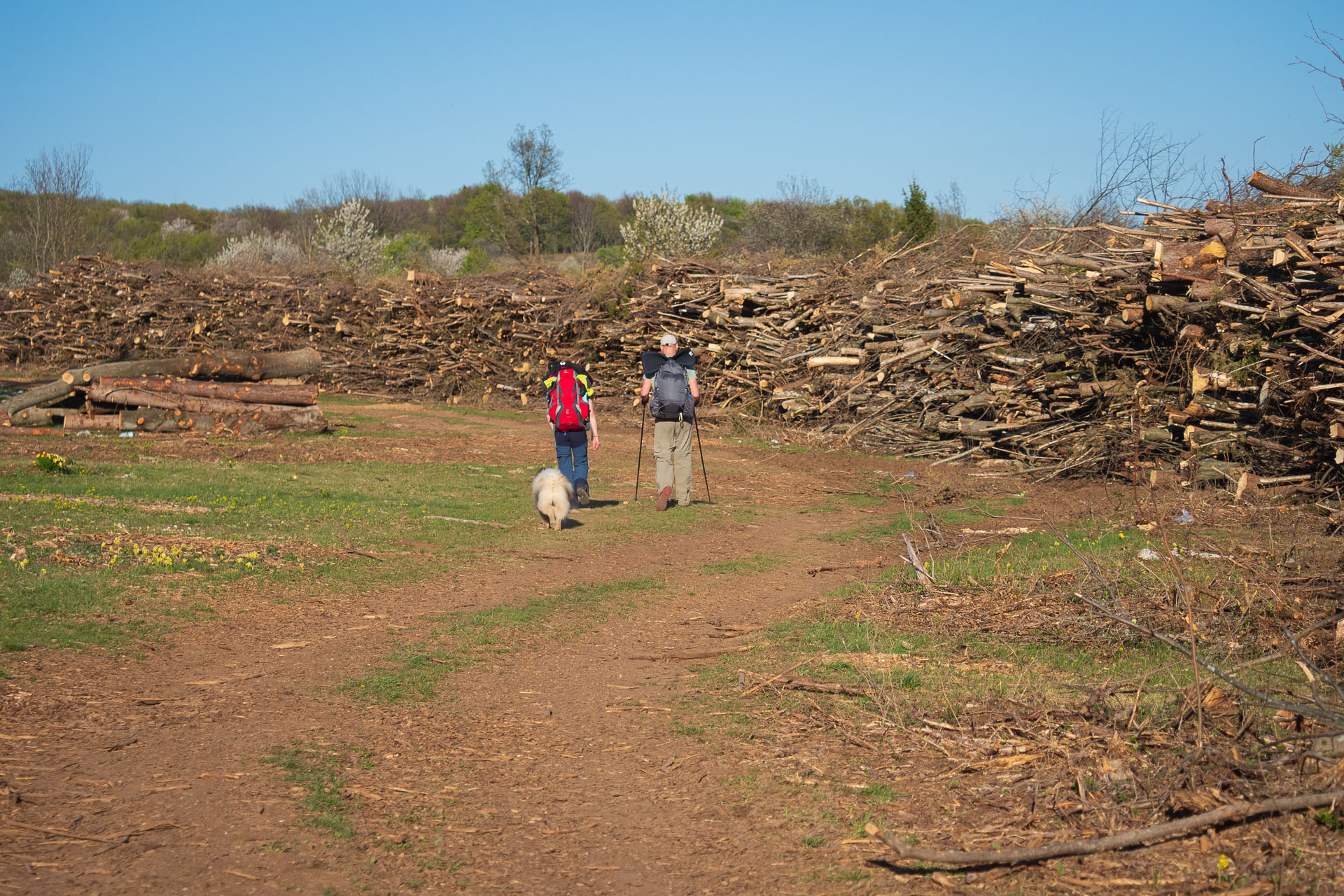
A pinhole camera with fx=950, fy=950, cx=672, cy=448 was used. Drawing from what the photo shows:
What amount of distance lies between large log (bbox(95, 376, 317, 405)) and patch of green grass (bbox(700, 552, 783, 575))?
12166mm

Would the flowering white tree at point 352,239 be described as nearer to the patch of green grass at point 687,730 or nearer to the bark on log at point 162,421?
the bark on log at point 162,421

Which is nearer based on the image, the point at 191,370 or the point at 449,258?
the point at 191,370

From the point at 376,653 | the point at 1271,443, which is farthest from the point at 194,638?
the point at 1271,443

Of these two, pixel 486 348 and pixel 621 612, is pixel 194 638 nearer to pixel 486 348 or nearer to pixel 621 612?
pixel 621 612

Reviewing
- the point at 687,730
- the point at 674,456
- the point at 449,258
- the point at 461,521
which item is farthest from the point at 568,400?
the point at 449,258

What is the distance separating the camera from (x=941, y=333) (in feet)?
58.1

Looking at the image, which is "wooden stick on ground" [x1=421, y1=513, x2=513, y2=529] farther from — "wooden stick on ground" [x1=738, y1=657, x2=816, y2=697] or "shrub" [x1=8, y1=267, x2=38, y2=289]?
"shrub" [x1=8, y1=267, x2=38, y2=289]

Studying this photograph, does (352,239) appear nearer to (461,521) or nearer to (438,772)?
(461,521)

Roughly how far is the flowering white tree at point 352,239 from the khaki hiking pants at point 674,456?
41.3 meters

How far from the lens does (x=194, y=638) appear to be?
6656 millimetres

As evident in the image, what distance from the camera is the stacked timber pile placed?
1800 cm

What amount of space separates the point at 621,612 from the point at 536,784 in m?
3.35

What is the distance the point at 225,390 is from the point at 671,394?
36.4 feet

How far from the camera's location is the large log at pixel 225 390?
727 inches
